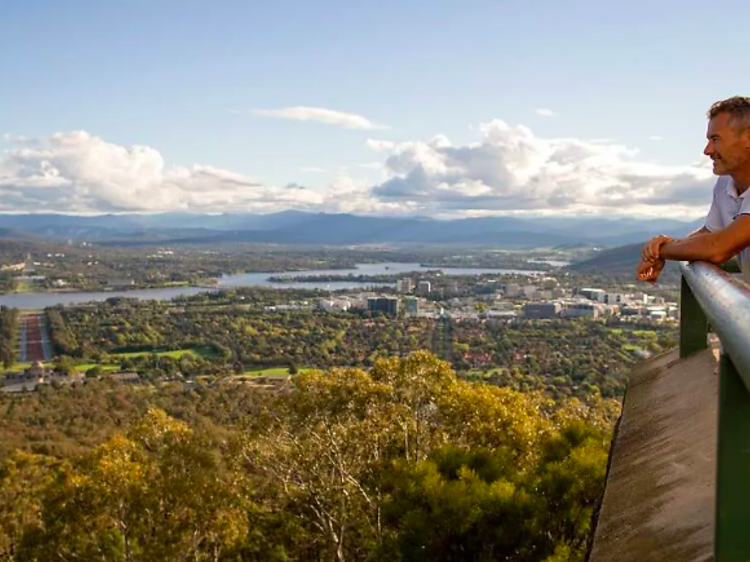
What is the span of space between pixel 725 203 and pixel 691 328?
52.4 inches

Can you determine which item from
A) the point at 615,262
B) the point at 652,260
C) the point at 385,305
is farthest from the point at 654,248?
the point at 615,262

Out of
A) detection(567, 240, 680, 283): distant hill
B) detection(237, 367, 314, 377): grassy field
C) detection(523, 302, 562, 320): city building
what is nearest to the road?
detection(237, 367, 314, 377): grassy field

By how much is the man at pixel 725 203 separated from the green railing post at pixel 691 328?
2.78 ft

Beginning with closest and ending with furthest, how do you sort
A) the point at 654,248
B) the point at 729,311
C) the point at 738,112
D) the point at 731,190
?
1. the point at 729,311
2. the point at 738,112
3. the point at 731,190
4. the point at 654,248

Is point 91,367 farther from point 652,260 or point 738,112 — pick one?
point 738,112

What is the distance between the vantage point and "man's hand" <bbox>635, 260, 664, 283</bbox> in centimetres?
216

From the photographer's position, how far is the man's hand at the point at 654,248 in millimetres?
2057

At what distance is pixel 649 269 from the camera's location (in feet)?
7.21

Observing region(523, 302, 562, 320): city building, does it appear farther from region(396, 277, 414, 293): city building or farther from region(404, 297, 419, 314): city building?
region(396, 277, 414, 293): city building

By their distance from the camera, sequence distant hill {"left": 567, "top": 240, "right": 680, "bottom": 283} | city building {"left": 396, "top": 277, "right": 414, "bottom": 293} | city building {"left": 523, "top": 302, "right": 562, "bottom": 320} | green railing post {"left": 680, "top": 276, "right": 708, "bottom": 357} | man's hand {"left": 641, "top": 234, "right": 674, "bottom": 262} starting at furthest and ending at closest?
distant hill {"left": 567, "top": 240, "right": 680, "bottom": 283}, city building {"left": 396, "top": 277, "right": 414, "bottom": 293}, city building {"left": 523, "top": 302, "right": 562, "bottom": 320}, green railing post {"left": 680, "top": 276, "right": 708, "bottom": 357}, man's hand {"left": 641, "top": 234, "right": 674, "bottom": 262}

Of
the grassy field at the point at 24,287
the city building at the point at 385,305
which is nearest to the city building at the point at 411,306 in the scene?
the city building at the point at 385,305

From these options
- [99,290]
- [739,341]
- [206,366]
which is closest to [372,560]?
[739,341]

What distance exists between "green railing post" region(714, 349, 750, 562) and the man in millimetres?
601

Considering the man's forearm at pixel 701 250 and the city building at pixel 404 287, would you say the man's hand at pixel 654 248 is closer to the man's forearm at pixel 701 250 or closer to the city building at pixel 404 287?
the man's forearm at pixel 701 250
